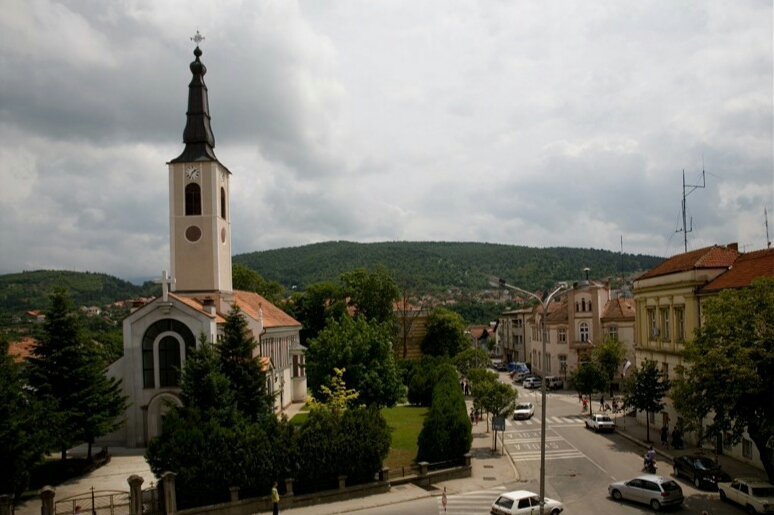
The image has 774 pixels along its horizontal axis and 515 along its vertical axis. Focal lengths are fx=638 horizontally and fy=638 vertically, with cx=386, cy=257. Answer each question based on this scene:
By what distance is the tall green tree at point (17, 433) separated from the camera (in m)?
24.0

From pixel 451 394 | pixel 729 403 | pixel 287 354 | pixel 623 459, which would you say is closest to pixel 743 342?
pixel 729 403

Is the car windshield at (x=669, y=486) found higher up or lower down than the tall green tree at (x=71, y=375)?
lower down

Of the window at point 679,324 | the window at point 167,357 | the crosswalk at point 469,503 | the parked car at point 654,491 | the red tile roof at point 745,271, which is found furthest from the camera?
the window at point 679,324

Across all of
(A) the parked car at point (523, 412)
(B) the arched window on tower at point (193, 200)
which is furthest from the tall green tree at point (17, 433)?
(A) the parked car at point (523, 412)

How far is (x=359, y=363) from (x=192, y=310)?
1141 centimetres

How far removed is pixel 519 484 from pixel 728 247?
2132 centimetres

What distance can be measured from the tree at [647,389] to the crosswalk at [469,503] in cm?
1380

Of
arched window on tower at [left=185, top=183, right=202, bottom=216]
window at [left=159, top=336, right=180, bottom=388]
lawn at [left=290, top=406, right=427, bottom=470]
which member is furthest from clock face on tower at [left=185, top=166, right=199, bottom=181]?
lawn at [left=290, top=406, right=427, bottom=470]

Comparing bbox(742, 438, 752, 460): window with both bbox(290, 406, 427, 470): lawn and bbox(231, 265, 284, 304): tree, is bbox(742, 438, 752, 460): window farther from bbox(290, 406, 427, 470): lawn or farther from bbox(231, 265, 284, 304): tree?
bbox(231, 265, 284, 304): tree

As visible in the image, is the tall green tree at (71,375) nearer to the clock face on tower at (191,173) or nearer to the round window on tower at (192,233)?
the round window on tower at (192,233)

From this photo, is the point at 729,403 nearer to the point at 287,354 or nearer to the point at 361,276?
the point at 287,354

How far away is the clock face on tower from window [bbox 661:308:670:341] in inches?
1282

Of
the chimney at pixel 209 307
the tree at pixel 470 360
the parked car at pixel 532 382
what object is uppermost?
the chimney at pixel 209 307

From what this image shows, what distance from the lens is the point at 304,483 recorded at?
27469 mm
